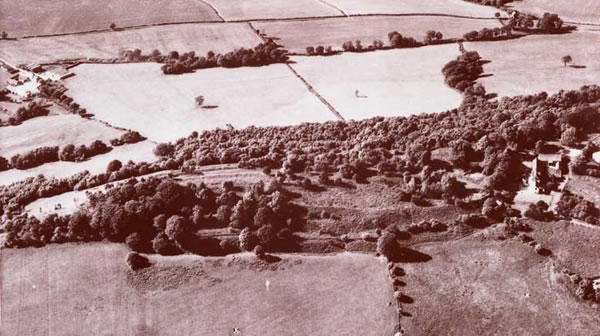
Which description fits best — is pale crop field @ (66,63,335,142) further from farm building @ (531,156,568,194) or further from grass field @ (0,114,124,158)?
farm building @ (531,156,568,194)

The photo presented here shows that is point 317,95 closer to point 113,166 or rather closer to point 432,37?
point 432,37

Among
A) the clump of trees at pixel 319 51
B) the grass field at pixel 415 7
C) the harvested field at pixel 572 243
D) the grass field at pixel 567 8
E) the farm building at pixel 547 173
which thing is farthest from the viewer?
the grass field at pixel 415 7

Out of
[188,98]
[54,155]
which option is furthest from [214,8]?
[54,155]

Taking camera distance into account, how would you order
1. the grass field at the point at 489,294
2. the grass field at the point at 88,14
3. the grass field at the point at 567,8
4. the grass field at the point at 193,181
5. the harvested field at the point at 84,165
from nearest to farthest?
the grass field at the point at 489,294 < the grass field at the point at 193,181 < the harvested field at the point at 84,165 < the grass field at the point at 567,8 < the grass field at the point at 88,14

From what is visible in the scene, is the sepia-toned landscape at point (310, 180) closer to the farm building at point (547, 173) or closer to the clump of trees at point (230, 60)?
the farm building at point (547, 173)

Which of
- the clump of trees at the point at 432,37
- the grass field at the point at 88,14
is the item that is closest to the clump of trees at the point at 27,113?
the grass field at the point at 88,14

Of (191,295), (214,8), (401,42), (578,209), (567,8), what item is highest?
(214,8)

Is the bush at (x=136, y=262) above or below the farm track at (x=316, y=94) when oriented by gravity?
below


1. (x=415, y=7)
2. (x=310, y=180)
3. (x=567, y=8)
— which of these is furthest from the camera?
(x=415, y=7)
